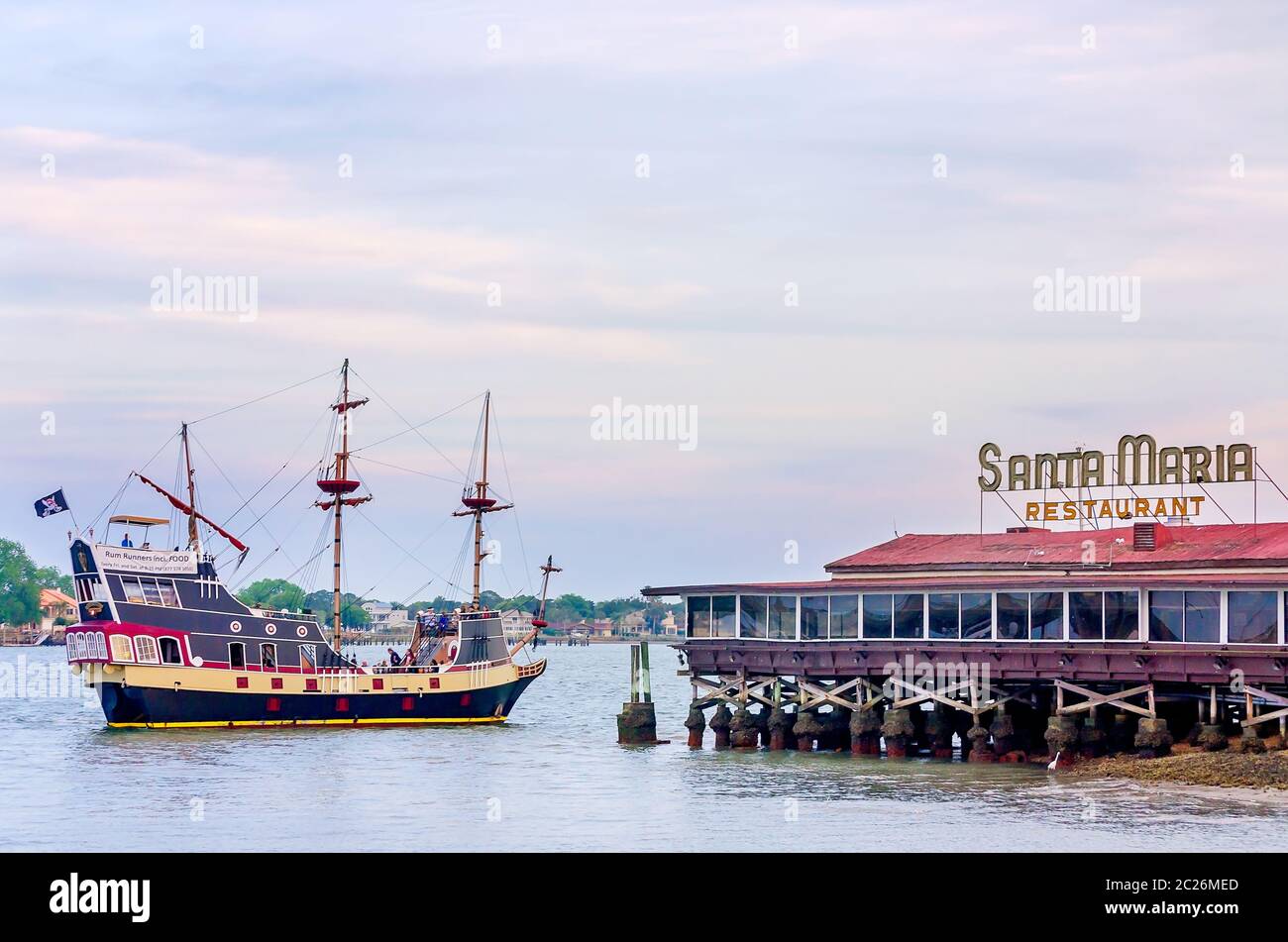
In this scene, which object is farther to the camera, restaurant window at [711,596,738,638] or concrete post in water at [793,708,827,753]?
restaurant window at [711,596,738,638]

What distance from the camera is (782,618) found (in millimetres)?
64938

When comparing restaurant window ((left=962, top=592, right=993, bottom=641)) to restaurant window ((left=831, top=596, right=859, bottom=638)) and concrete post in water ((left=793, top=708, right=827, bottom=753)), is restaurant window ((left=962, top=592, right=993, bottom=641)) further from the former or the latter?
concrete post in water ((left=793, top=708, right=827, bottom=753))

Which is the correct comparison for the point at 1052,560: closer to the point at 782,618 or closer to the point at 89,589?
the point at 782,618

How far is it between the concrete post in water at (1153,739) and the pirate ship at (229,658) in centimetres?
4420

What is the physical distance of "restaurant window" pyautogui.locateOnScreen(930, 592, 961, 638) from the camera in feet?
197

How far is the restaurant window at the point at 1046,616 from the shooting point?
57.5 metres

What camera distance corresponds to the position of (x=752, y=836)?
44.6 m

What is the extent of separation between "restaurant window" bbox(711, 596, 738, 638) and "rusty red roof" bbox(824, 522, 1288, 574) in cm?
500

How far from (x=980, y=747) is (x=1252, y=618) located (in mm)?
10195

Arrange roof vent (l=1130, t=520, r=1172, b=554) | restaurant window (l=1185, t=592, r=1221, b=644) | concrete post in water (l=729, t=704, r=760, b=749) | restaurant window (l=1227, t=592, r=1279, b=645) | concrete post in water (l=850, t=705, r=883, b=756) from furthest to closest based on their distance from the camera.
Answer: concrete post in water (l=729, t=704, r=760, b=749) → roof vent (l=1130, t=520, r=1172, b=554) → concrete post in water (l=850, t=705, r=883, b=756) → restaurant window (l=1185, t=592, r=1221, b=644) → restaurant window (l=1227, t=592, r=1279, b=645)

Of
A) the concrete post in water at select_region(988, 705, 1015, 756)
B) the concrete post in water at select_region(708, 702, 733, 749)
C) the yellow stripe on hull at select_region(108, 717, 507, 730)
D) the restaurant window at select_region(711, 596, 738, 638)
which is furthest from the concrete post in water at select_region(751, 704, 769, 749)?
the yellow stripe on hull at select_region(108, 717, 507, 730)

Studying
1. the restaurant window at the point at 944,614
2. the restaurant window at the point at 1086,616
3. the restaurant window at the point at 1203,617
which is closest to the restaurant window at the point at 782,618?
the restaurant window at the point at 944,614
